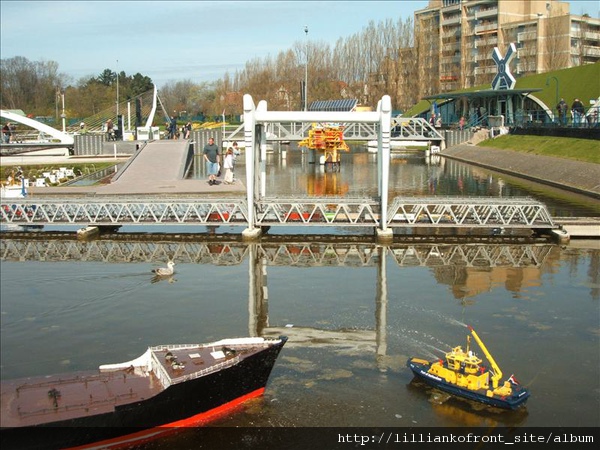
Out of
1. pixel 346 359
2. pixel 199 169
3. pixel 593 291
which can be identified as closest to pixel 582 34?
pixel 199 169

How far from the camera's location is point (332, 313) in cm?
2252

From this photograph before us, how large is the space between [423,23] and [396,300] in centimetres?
11728

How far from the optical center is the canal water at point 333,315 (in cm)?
1630

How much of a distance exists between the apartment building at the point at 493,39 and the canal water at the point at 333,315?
9650 cm

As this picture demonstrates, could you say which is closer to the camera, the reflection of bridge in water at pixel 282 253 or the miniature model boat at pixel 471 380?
the miniature model boat at pixel 471 380

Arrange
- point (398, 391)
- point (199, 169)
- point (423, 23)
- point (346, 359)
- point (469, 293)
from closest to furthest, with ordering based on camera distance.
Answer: point (398, 391) → point (346, 359) → point (469, 293) → point (199, 169) → point (423, 23)

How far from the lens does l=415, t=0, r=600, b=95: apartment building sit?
392 ft

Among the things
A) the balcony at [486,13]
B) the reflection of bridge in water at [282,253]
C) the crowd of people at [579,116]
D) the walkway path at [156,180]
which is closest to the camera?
the reflection of bridge in water at [282,253]

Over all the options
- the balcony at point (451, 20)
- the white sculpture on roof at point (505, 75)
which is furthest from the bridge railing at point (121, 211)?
the balcony at point (451, 20)

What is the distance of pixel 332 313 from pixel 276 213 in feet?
36.8

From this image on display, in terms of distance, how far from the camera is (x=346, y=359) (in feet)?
61.6

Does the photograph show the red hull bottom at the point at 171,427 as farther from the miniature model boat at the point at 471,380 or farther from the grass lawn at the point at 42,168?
the grass lawn at the point at 42,168

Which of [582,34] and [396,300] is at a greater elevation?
[582,34]

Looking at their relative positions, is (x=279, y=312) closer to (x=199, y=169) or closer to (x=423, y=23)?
(x=199, y=169)
